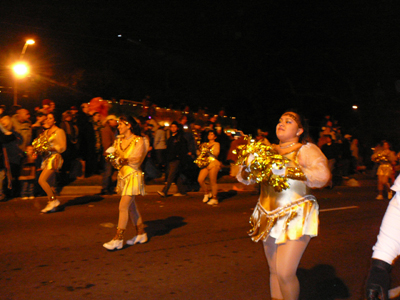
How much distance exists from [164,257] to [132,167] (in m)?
1.37

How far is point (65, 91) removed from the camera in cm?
2161

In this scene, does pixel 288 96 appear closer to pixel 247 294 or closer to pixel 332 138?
pixel 332 138

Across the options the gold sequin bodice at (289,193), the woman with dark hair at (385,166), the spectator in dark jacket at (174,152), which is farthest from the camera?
the woman with dark hair at (385,166)

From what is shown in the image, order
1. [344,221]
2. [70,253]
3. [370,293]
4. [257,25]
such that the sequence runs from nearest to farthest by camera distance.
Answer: [370,293], [70,253], [344,221], [257,25]

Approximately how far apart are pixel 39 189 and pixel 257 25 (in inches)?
783

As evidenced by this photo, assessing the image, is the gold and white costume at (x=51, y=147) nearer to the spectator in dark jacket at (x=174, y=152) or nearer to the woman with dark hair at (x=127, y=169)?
the woman with dark hair at (x=127, y=169)

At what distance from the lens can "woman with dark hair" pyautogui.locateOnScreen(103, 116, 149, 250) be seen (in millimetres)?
6094

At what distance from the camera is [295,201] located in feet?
11.7

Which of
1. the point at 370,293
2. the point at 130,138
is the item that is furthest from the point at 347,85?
the point at 370,293

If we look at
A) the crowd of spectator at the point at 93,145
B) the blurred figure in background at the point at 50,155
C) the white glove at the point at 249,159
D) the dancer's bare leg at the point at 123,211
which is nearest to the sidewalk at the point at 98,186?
the crowd of spectator at the point at 93,145

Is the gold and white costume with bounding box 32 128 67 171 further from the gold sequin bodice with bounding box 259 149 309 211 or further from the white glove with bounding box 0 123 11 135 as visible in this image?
the gold sequin bodice with bounding box 259 149 309 211

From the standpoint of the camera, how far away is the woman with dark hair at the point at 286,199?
3445mm

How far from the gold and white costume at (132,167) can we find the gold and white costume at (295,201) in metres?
2.87

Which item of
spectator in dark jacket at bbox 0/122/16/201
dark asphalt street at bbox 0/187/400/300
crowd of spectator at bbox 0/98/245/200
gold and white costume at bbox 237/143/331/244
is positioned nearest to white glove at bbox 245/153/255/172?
gold and white costume at bbox 237/143/331/244
